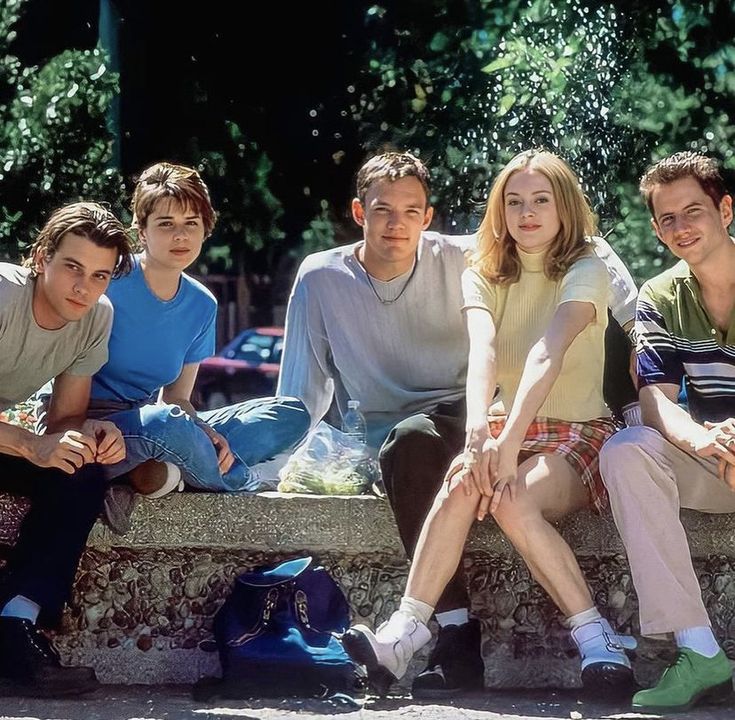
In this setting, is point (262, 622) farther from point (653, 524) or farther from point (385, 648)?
point (653, 524)

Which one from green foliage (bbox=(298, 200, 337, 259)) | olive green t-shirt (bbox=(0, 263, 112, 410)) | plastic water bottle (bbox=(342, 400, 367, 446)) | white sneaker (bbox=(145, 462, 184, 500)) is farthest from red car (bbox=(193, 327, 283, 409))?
olive green t-shirt (bbox=(0, 263, 112, 410))

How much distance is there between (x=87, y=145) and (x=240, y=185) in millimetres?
2099

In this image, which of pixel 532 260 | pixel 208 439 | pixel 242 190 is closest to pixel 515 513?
pixel 532 260

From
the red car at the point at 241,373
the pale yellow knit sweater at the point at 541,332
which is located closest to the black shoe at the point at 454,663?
the pale yellow knit sweater at the point at 541,332

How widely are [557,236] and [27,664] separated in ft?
6.92

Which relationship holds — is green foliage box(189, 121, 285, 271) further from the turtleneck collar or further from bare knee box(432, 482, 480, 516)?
bare knee box(432, 482, 480, 516)

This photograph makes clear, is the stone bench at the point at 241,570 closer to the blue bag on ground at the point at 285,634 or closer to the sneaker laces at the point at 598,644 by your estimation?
the blue bag on ground at the point at 285,634

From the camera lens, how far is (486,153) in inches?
451

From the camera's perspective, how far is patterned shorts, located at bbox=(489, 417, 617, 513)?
4.11m

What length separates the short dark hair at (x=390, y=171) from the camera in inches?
185

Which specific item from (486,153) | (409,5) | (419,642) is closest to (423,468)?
(419,642)

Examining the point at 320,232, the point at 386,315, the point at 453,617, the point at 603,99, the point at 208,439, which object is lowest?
the point at 453,617

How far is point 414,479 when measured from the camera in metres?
4.06

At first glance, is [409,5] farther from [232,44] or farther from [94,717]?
[94,717]
